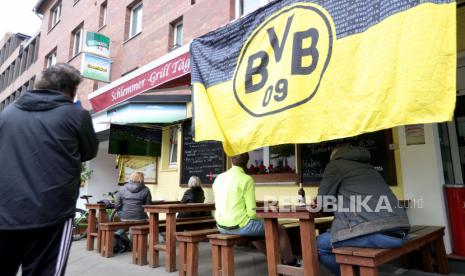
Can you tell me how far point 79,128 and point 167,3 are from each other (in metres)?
10.6

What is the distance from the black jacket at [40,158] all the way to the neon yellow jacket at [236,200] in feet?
7.15

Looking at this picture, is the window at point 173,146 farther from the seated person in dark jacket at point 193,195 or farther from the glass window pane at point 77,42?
the glass window pane at point 77,42

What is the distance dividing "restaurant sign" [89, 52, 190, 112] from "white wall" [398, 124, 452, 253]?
3150 mm

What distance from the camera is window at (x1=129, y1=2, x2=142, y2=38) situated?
13.9 meters

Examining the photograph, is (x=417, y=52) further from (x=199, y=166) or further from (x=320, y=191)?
(x=199, y=166)

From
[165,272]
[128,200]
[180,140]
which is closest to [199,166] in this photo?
[180,140]

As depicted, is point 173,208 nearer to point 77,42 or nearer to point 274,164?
point 274,164

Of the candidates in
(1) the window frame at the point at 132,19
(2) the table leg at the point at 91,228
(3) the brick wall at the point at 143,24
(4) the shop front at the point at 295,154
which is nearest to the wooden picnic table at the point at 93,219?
(2) the table leg at the point at 91,228

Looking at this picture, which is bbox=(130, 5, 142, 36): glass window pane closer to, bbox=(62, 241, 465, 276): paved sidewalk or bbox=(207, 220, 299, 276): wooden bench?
bbox=(62, 241, 465, 276): paved sidewalk

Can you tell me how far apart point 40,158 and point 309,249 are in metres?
2.44

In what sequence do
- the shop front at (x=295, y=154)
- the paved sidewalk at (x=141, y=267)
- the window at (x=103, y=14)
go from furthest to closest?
the window at (x=103, y=14) < the paved sidewalk at (x=141, y=267) < the shop front at (x=295, y=154)

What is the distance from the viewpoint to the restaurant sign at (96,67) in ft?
39.9

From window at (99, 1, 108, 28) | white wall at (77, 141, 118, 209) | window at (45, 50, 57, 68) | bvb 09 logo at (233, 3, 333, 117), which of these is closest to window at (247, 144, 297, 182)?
bvb 09 logo at (233, 3, 333, 117)

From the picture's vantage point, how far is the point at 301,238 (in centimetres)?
342
